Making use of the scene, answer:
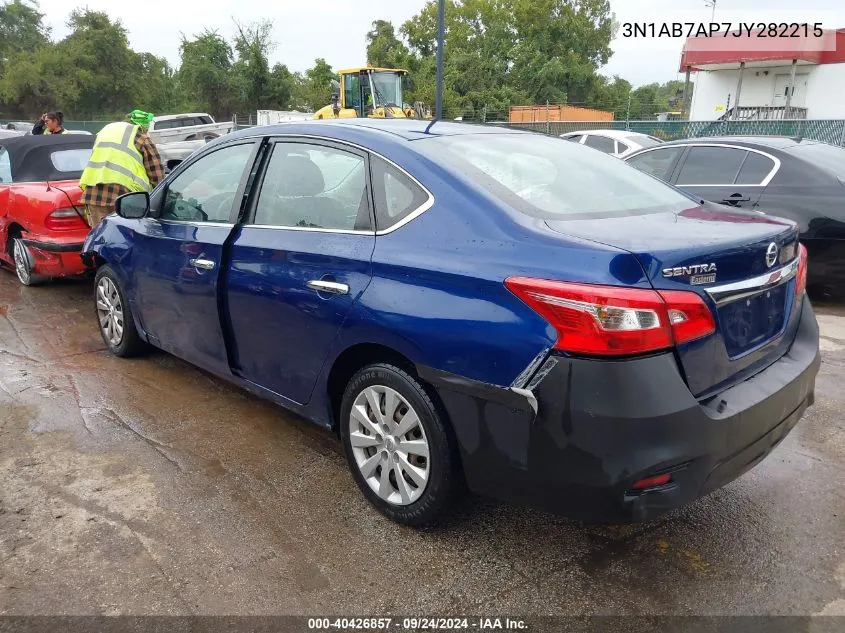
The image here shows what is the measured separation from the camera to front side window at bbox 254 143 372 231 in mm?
2980

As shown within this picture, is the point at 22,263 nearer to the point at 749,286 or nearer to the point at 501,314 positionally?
the point at 501,314

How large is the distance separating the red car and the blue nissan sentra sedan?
3520 mm

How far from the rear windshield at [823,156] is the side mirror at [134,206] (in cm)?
556

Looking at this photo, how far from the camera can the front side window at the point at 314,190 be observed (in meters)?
2.98

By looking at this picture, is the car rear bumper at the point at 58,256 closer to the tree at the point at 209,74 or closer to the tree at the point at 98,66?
the tree at the point at 209,74

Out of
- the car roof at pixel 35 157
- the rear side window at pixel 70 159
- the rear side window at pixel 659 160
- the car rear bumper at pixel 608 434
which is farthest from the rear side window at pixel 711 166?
the car roof at pixel 35 157

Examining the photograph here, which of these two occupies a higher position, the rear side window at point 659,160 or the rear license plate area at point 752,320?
the rear side window at point 659,160

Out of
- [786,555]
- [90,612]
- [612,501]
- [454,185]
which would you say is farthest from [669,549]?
[90,612]

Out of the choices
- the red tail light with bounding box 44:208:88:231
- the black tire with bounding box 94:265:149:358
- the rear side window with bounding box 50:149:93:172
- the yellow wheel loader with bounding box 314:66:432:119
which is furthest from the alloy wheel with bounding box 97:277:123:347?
the yellow wheel loader with bounding box 314:66:432:119

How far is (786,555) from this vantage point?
269 cm

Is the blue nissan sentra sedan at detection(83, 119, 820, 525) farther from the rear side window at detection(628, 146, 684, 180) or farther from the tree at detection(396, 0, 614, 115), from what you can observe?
the tree at detection(396, 0, 614, 115)

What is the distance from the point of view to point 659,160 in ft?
23.8

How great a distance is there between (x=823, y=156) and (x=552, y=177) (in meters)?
4.64

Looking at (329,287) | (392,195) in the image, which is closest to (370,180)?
(392,195)
